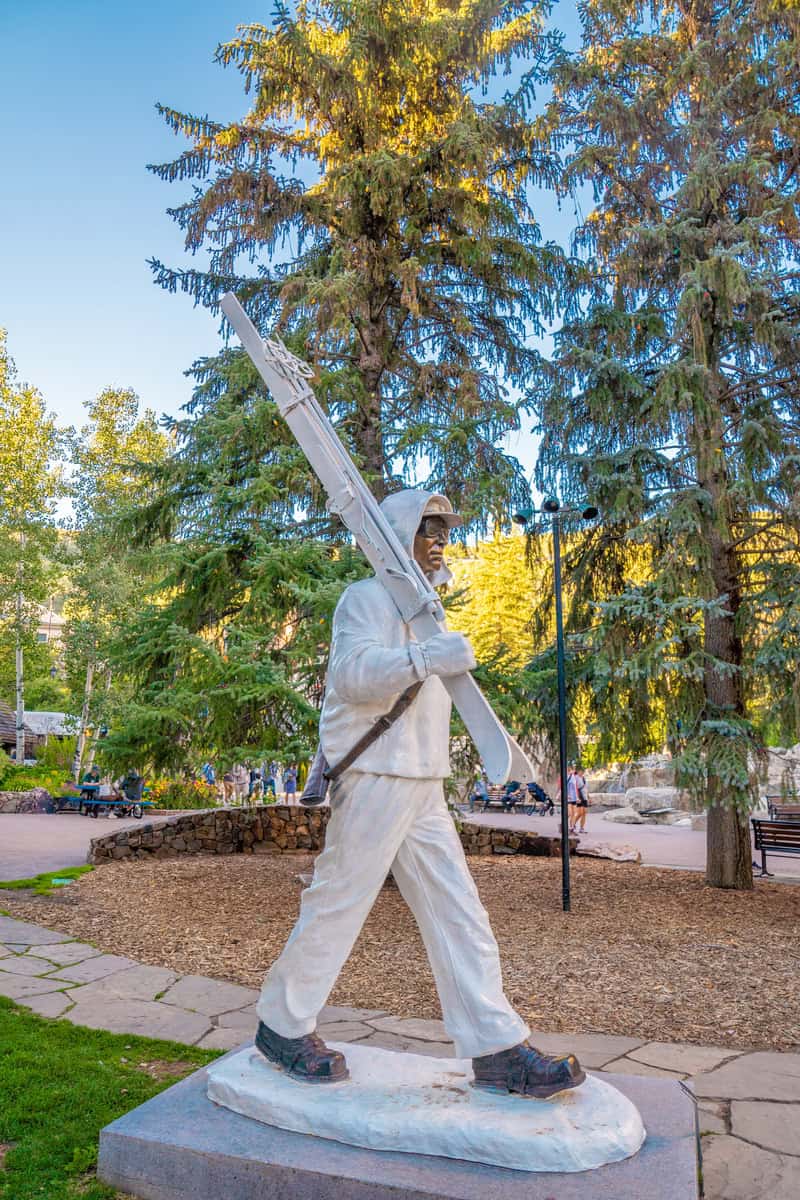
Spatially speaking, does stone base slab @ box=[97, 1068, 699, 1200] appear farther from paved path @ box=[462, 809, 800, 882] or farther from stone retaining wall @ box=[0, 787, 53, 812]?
stone retaining wall @ box=[0, 787, 53, 812]

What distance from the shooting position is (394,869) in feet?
10.5

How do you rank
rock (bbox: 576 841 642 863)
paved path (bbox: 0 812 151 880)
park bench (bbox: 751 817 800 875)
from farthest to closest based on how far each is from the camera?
rock (bbox: 576 841 642 863) → paved path (bbox: 0 812 151 880) → park bench (bbox: 751 817 800 875)

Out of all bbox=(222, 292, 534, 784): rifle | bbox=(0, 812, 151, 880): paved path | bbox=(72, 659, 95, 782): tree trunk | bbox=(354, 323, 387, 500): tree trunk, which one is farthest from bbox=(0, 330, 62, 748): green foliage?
bbox=(222, 292, 534, 784): rifle

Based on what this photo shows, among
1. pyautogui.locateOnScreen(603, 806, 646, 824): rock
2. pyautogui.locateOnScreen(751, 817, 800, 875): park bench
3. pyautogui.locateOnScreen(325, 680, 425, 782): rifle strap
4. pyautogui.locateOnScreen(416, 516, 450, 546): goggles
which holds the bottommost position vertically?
pyautogui.locateOnScreen(603, 806, 646, 824): rock

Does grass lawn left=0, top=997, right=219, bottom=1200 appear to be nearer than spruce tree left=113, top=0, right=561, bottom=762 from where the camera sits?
Yes

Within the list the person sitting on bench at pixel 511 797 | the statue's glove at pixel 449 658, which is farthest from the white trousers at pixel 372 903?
the person sitting on bench at pixel 511 797

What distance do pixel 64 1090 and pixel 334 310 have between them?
6.99m

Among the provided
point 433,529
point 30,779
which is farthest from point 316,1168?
point 30,779

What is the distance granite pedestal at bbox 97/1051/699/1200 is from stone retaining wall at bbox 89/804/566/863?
365 inches

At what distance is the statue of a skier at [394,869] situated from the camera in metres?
2.94

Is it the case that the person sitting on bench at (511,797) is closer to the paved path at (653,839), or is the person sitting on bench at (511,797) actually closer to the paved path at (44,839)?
the paved path at (653,839)

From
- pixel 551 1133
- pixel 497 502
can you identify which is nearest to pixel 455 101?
pixel 497 502

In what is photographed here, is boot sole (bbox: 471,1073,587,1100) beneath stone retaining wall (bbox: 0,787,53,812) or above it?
above

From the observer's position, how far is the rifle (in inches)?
118
